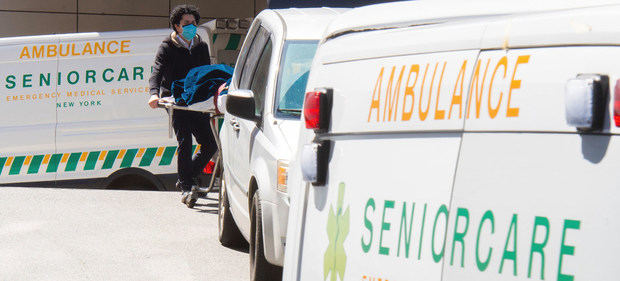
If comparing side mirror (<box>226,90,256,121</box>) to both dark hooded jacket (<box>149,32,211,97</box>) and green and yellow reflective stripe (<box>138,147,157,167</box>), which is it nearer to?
dark hooded jacket (<box>149,32,211,97</box>)

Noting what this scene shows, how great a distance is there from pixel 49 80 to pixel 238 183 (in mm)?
5453

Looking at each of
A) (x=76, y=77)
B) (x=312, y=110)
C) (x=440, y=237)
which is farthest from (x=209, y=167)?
(x=440, y=237)

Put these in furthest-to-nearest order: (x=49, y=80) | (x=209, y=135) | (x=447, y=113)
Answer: (x=49, y=80)
(x=209, y=135)
(x=447, y=113)

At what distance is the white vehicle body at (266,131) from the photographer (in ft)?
20.1

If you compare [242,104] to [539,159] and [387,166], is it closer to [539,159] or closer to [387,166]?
[387,166]

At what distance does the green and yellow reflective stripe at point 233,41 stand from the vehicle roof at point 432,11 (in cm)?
945

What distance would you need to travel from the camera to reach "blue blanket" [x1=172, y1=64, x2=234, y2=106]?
9586 millimetres

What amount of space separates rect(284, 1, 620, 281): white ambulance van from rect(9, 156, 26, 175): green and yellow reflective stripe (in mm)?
9326

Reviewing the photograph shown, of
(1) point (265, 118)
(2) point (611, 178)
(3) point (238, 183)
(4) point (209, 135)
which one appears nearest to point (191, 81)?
(4) point (209, 135)

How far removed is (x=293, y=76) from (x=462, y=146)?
4.42 meters

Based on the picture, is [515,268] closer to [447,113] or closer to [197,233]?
[447,113]

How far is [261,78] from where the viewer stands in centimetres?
730

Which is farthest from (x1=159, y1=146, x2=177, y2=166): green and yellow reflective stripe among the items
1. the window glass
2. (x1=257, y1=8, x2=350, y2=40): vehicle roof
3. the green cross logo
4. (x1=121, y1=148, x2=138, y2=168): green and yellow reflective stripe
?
the green cross logo

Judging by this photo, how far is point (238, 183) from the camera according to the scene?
7387mm
